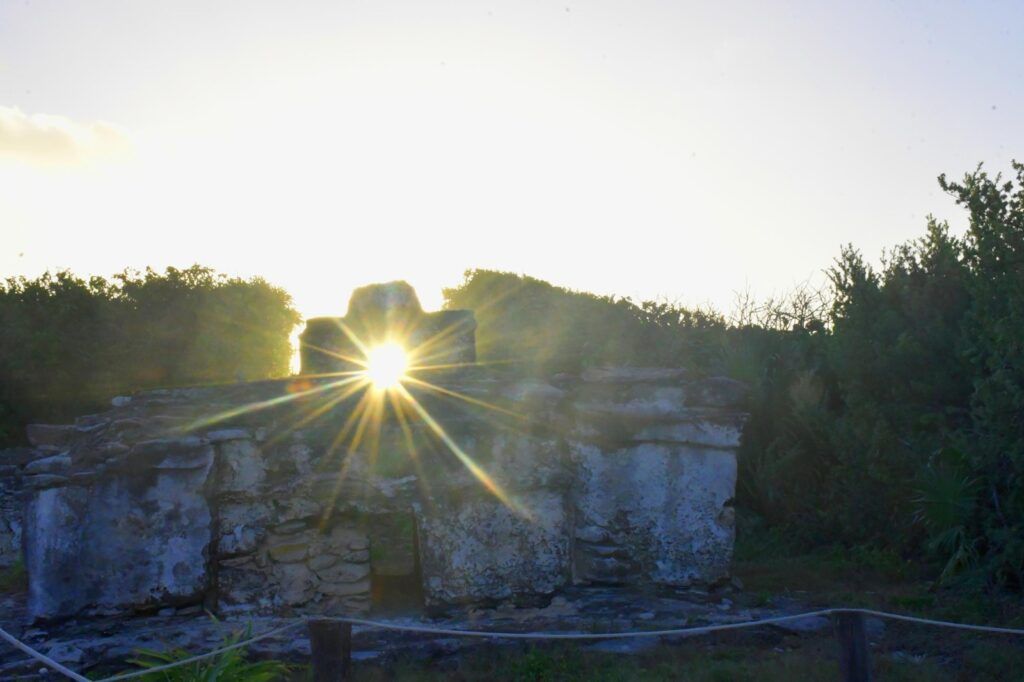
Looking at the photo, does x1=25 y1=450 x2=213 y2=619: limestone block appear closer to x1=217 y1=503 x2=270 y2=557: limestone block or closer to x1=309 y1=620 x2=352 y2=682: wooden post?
x1=217 y1=503 x2=270 y2=557: limestone block

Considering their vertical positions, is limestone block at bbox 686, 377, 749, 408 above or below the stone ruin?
above

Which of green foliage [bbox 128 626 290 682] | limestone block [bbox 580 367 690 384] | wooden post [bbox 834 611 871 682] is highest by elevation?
limestone block [bbox 580 367 690 384]

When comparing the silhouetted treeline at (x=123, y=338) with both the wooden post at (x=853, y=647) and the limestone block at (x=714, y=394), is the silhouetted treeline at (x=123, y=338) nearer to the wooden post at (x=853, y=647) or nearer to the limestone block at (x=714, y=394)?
the limestone block at (x=714, y=394)

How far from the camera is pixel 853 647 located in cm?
530

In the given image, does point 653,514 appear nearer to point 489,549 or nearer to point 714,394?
point 714,394

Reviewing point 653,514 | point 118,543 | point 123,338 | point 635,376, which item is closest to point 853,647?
point 653,514

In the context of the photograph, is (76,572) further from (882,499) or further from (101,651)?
(882,499)

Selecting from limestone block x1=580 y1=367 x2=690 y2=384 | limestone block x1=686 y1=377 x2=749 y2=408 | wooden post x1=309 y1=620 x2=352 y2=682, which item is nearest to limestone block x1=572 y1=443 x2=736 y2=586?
limestone block x1=686 y1=377 x2=749 y2=408

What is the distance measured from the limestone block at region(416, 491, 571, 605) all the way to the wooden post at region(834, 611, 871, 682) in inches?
131

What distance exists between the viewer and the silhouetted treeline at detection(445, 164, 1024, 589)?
28.9 ft

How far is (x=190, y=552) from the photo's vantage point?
26.2 ft

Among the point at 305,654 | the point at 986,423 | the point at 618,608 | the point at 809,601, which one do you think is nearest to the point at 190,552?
the point at 305,654

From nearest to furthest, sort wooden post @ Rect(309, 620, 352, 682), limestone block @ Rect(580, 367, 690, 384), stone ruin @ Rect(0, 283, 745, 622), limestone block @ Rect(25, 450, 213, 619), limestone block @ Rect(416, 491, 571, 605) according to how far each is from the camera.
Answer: wooden post @ Rect(309, 620, 352, 682)
limestone block @ Rect(25, 450, 213, 619)
stone ruin @ Rect(0, 283, 745, 622)
limestone block @ Rect(416, 491, 571, 605)
limestone block @ Rect(580, 367, 690, 384)

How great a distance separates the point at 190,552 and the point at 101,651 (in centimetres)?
105
